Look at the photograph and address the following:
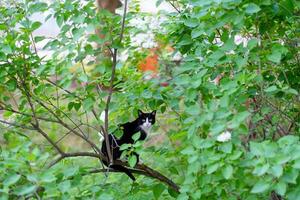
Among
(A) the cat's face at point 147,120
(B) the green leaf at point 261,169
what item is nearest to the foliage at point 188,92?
(B) the green leaf at point 261,169

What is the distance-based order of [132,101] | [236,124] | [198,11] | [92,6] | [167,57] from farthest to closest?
1. [167,57]
2. [132,101]
3. [92,6]
4. [198,11]
5. [236,124]

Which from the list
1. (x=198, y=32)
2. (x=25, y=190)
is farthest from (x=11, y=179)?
(x=198, y=32)

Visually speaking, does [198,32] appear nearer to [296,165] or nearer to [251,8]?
[251,8]

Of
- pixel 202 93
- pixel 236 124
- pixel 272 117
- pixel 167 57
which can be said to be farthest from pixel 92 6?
pixel 167 57

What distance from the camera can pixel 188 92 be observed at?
1724mm

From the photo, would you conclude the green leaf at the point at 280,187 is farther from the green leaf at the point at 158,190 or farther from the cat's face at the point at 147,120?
the cat's face at the point at 147,120

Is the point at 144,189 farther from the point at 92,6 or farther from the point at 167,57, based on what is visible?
the point at 167,57

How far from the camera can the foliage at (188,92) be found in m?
1.44

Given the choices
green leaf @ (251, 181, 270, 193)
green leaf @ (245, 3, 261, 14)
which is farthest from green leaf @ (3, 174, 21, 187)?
green leaf @ (245, 3, 261, 14)

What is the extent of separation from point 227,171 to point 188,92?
37 cm

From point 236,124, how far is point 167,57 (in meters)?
1.91

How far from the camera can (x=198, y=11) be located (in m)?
1.74

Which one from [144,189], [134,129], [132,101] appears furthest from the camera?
[134,129]

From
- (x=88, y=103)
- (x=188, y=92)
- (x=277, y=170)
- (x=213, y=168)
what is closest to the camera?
(x=277, y=170)
